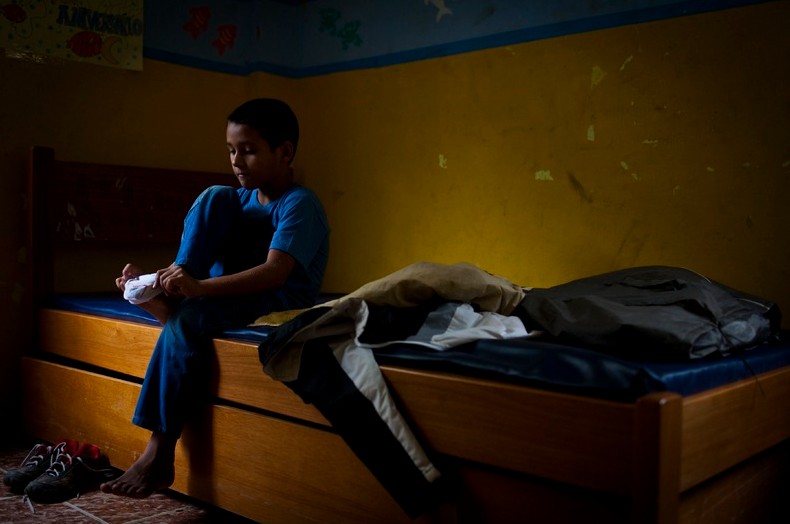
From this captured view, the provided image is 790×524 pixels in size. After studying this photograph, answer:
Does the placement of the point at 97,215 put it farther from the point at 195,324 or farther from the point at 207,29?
the point at 195,324

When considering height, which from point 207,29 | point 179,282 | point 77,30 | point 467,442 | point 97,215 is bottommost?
point 467,442

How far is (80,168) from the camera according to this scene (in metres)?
3.07

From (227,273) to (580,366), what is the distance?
125cm

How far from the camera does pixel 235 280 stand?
7.08ft

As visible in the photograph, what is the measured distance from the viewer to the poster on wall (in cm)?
296

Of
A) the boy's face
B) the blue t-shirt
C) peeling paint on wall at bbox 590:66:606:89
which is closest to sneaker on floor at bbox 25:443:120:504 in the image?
the blue t-shirt

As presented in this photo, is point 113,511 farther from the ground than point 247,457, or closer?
closer

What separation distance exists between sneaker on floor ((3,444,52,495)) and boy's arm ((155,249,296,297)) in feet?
2.41

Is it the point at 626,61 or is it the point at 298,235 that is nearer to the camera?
the point at 298,235

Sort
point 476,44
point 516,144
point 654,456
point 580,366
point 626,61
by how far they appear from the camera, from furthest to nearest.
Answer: point 476,44 → point 516,144 → point 626,61 → point 580,366 → point 654,456

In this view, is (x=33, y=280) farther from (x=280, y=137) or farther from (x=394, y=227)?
(x=394, y=227)

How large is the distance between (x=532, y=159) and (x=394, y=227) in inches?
29.9

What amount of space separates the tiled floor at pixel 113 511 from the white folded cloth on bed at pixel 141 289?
58 centimetres

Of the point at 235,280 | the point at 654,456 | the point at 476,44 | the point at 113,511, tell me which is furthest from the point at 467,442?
the point at 476,44
